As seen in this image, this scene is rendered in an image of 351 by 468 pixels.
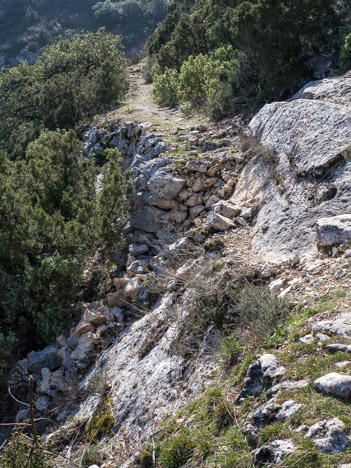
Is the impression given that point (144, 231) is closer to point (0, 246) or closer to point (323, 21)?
point (0, 246)

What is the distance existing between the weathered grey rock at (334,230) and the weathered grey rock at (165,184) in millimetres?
3776

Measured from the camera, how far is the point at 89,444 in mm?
4238

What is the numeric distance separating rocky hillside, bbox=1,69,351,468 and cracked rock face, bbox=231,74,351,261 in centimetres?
2

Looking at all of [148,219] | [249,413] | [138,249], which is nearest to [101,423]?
[249,413]

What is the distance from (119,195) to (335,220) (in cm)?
472

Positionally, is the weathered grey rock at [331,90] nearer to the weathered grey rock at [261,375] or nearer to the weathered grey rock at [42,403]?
the weathered grey rock at [261,375]

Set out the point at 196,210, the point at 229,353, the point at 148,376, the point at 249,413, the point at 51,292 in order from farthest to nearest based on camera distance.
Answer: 1. the point at 196,210
2. the point at 51,292
3. the point at 148,376
4. the point at 229,353
5. the point at 249,413

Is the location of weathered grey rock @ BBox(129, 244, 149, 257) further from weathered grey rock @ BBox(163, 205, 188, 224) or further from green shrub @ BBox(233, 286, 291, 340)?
green shrub @ BBox(233, 286, 291, 340)

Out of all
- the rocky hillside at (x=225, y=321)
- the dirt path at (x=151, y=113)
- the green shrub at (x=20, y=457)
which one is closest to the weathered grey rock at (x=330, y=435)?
the rocky hillside at (x=225, y=321)

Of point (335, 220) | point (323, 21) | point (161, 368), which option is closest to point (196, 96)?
point (323, 21)

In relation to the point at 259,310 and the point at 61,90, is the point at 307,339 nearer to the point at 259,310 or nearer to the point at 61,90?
the point at 259,310

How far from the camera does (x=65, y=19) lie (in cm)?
5925

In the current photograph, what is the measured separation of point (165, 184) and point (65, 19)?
201 feet

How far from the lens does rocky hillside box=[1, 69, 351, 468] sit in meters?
2.91
